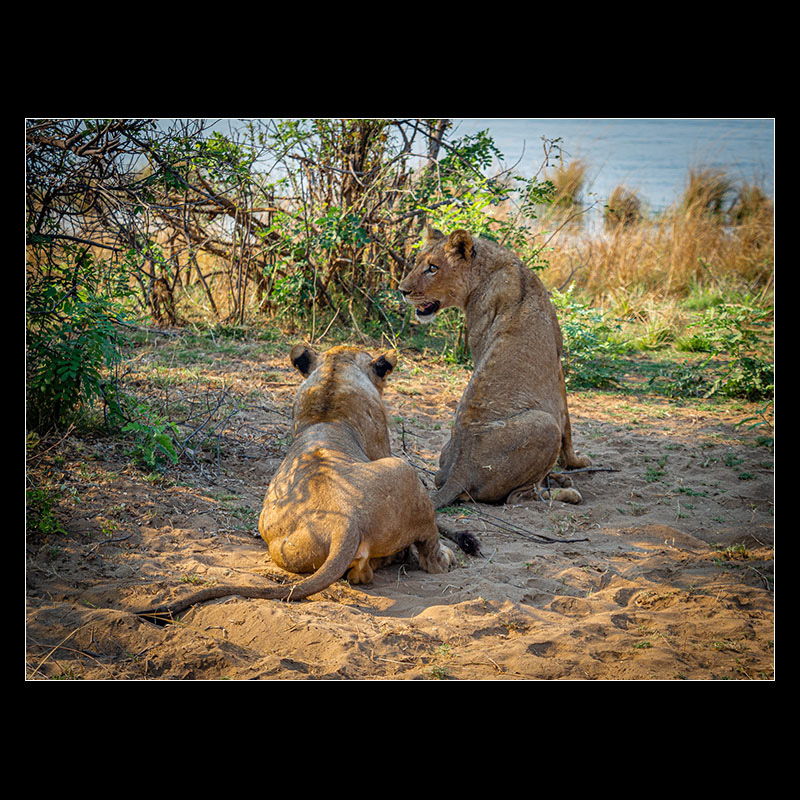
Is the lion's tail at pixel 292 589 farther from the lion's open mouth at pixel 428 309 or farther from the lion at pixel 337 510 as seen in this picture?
the lion's open mouth at pixel 428 309

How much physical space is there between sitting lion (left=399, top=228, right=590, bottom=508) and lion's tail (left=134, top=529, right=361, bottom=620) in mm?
1817

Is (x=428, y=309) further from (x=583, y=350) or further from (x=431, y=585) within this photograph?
(x=583, y=350)

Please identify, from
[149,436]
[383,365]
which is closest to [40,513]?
[149,436]

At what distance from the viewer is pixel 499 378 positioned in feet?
20.7

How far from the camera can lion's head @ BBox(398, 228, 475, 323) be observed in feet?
22.3

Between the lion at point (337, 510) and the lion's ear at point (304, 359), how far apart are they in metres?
0.38

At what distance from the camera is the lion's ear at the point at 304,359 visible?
18.0 ft

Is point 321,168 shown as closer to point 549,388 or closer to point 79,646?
point 549,388

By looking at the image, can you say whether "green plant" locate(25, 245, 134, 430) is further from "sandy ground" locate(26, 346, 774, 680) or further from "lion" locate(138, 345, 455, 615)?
"lion" locate(138, 345, 455, 615)

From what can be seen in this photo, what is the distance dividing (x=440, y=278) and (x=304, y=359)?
1.86 m

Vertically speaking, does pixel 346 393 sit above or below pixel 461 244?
below

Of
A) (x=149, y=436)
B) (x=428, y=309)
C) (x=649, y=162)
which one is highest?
(x=649, y=162)

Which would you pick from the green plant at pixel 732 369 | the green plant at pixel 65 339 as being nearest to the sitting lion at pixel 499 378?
the green plant at pixel 65 339

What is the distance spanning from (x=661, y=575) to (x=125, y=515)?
3248 millimetres
